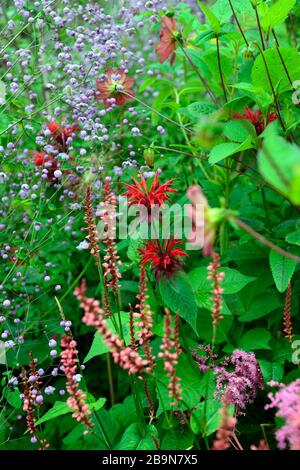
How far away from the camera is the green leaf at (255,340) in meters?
1.15

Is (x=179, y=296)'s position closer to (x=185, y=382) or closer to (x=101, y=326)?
(x=185, y=382)

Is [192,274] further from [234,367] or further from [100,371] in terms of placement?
[100,371]

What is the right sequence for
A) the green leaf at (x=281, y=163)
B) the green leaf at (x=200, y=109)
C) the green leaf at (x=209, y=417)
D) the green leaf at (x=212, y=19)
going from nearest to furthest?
the green leaf at (x=281, y=163), the green leaf at (x=209, y=417), the green leaf at (x=212, y=19), the green leaf at (x=200, y=109)

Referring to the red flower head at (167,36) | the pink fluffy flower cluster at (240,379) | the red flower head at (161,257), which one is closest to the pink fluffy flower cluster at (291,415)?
the pink fluffy flower cluster at (240,379)

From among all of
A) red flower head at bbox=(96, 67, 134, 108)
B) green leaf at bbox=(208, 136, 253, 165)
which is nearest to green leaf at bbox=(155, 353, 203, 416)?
green leaf at bbox=(208, 136, 253, 165)

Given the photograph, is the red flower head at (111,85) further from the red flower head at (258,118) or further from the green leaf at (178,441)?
the green leaf at (178,441)

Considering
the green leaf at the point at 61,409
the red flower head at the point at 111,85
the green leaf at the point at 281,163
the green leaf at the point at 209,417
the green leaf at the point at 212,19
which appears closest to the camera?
the green leaf at the point at 281,163

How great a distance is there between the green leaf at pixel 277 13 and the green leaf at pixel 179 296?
0.51 m

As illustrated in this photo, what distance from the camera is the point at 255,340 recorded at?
1176mm

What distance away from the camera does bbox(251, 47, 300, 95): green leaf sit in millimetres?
1102

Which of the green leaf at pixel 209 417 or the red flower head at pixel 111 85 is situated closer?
the green leaf at pixel 209 417

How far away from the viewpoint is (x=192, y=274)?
46.4 inches

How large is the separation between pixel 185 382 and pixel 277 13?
0.70 m
